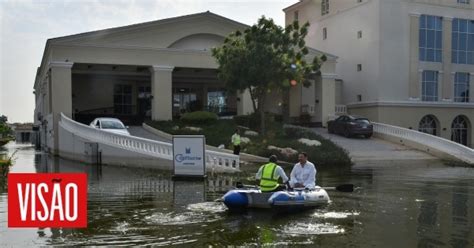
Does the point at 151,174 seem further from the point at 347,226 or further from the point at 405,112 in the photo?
the point at 405,112

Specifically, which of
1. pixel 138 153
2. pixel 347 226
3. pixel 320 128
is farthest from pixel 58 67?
pixel 347 226

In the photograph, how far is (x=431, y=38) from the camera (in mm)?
42312

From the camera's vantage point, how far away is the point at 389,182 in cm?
1783

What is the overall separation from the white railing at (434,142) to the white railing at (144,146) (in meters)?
14.8

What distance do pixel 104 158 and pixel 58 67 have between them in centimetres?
1086

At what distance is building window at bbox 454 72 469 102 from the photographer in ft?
142

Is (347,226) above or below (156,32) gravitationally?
below

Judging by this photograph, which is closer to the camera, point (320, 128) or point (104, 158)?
point (104, 158)

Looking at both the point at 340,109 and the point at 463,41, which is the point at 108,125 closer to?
the point at 340,109

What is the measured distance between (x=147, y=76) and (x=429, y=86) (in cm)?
2369

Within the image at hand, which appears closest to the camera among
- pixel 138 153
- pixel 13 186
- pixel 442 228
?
pixel 13 186

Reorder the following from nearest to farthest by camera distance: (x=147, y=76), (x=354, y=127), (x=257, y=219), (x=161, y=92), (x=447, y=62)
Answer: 1. (x=257, y=219)
2. (x=354, y=127)
3. (x=161, y=92)
4. (x=147, y=76)
5. (x=447, y=62)

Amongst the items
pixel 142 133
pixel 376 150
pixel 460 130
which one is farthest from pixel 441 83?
pixel 142 133

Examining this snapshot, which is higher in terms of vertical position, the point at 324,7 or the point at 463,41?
the point at 324,7
